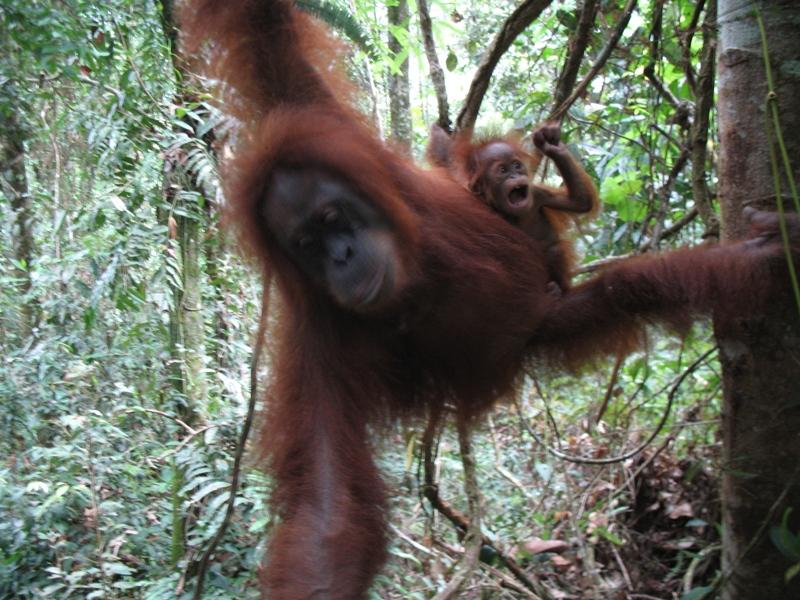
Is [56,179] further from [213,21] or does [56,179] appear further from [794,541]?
[794,541]

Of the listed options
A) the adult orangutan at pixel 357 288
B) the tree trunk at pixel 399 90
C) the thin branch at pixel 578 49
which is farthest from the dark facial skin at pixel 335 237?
the tree trunk at pixel 399 90

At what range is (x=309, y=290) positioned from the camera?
6.73ft

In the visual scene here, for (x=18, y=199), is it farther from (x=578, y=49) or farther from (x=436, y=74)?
(x=578, y=49)

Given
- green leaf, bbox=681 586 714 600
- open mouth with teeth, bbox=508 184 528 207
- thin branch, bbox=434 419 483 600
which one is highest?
open mouth with teeth, bbox=508 184 528 207

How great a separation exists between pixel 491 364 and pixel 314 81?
1049 mm

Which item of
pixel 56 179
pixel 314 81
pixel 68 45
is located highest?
pixel 56 179

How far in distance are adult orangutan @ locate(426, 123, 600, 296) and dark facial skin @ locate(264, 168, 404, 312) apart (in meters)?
0.63

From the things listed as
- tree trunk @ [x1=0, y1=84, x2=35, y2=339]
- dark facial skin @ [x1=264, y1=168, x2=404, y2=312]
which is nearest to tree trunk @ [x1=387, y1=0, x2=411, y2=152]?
tree trunk @ [x1=0, y1=84, x2=35, y2=339]

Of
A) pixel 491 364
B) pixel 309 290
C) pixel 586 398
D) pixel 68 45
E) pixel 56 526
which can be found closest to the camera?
pixel 309 290

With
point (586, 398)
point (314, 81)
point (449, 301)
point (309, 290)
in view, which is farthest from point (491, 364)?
point (586, 398)

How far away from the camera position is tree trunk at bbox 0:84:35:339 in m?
4.27

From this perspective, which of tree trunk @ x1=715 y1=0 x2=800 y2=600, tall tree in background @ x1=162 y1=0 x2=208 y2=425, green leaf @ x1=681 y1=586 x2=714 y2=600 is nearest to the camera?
tree trunk @ x1=715 y1=0 x2=800 y2=600

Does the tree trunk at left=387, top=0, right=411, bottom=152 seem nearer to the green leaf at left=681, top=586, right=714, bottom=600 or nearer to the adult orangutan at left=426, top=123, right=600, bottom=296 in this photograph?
the adult orangutan at left=426, top=123, right=600, bottom=296

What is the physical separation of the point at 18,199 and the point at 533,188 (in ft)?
12.2
